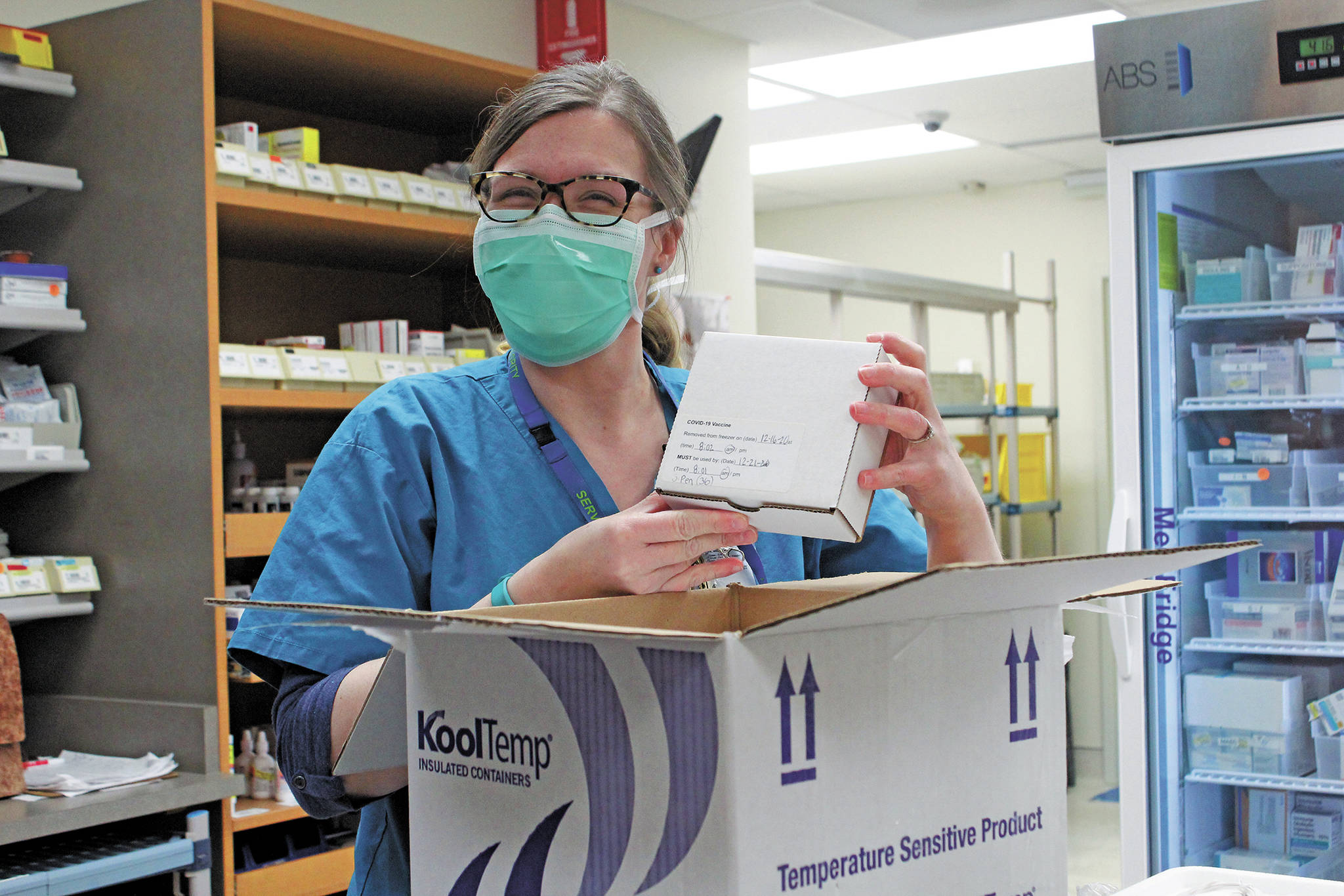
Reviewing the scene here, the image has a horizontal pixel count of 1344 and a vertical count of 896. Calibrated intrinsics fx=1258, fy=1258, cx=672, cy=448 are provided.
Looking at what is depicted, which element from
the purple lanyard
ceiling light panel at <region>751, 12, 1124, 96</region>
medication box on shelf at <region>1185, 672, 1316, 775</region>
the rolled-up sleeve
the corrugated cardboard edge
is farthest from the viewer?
ceiling light panel at <region>751, 12, 1124, 96</region>

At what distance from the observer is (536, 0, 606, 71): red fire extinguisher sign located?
3906 mm

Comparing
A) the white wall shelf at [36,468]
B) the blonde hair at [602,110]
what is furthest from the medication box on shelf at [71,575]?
the blonde hair at [602,110]

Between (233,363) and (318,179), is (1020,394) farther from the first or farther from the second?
(233,363)

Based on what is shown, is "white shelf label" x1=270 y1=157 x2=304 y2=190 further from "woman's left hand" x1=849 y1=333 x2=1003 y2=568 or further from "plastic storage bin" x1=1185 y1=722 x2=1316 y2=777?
"plastic storage bin" x1=1185 y1=722 x2=1316 y2=777

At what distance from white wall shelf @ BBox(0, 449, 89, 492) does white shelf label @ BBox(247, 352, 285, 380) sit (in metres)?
0.45

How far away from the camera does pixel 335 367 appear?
3.13 meters

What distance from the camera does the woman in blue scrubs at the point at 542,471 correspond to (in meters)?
0.96

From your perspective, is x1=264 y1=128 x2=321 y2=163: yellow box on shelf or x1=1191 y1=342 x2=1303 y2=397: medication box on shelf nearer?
x1=264 y1=128 x2=321 y2=163: yellow box on shelf

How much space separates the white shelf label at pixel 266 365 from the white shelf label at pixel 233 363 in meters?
0.02

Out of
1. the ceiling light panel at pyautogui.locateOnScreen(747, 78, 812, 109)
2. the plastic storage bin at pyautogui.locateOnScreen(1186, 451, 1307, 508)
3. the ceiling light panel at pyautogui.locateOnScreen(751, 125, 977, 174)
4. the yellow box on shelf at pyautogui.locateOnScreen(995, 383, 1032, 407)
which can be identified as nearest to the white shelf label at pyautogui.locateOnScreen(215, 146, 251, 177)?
the plastic storage bin at pyautogui.locateOnScreen(1186, 451, 1307, 508)

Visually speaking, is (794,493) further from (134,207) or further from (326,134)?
(326,134)

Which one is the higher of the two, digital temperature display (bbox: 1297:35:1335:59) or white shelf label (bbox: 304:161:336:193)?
digital temperature display (bbox: 1297:35:1335:59)

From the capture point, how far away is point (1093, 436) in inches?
281

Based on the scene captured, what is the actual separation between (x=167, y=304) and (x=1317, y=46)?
271cm
